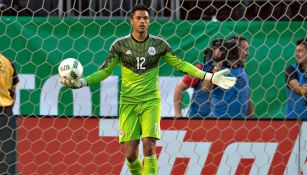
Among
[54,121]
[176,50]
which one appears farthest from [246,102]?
[54,121]

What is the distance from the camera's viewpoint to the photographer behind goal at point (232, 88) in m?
7.75

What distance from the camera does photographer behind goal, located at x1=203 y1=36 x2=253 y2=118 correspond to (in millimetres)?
7746

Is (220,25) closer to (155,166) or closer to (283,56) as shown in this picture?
(283,56)

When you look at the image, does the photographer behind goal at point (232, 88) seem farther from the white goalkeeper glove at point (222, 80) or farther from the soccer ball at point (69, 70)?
the soccer ball at point (69, 70)

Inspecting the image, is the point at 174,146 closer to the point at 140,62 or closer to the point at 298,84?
the point at 140,62

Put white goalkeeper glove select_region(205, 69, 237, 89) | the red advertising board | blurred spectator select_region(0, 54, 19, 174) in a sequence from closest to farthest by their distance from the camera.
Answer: white goalkeeper glove select_region(205, 69, 237, 89) → blurred spectator select_region(0, 54, 19, 174) → the red advertising board

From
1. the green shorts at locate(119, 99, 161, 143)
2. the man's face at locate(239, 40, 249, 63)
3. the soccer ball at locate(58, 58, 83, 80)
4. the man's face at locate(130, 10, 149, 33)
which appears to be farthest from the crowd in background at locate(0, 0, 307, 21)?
the soccer ball at locate(58, 58, 83, 80)

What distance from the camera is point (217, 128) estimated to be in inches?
293

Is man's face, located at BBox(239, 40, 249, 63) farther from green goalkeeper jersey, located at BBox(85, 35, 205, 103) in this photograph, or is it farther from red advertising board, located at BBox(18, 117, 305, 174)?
green goalkeeper jersey, located at BBox(85, 35, 205, 103)

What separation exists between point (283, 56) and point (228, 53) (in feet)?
3.06

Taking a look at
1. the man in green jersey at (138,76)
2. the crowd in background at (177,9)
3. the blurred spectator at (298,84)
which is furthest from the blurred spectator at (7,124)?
the blurred spectator at (298,84)

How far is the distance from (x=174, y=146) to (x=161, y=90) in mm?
995

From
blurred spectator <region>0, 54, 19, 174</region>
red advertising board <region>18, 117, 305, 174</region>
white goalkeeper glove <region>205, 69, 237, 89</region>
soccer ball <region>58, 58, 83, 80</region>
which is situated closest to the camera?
soccer ball <region>58, 58, 83, 80</region>

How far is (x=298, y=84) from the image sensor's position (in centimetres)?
786
